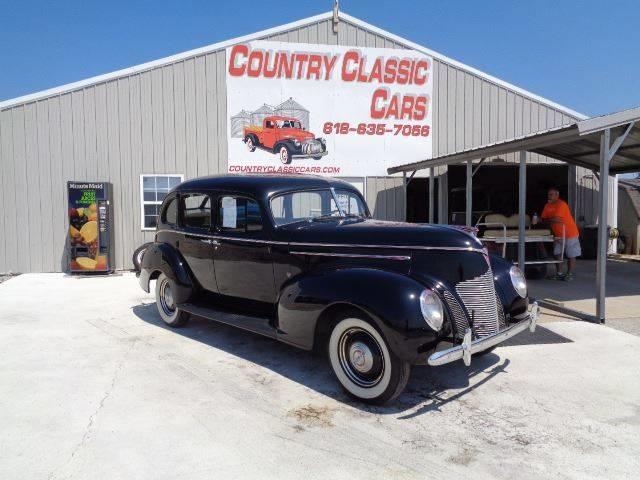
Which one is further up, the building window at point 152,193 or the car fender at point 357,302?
the building window at point 152,193

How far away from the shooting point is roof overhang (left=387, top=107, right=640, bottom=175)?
19.7 feet

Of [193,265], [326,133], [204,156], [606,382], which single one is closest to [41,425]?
[193,265]

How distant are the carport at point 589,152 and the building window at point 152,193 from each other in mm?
5339

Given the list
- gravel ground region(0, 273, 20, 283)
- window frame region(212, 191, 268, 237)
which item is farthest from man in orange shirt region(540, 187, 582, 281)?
gravel ground region(0, 273, 20, 283)

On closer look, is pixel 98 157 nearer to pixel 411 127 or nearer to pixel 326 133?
pixel 326 133

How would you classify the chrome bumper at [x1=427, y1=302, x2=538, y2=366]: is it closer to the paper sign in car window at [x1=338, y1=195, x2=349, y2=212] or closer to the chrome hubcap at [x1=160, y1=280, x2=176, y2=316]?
the paper sign in car window at [x1=338, y1=195, x2=349, y2=212]

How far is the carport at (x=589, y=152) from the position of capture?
5.97m

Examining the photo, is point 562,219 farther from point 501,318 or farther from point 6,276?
point 6,276

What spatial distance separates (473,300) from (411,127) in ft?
30.1

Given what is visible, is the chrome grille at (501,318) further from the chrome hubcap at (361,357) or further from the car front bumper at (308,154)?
the car front bumper at (308,154)

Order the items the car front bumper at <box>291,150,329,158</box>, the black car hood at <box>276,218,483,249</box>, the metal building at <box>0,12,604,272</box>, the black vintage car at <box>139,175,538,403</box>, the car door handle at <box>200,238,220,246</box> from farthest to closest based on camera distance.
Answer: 1. the car front bumper at <box>291,150,329,158</box>
2. the metal building at <box>0,12,604,272</box>
3. the car door handle at <box>200,238,220,246</box>
4. the black car hood at <box>276,218,483,249</box>
5. the black vintage car at <box>139,175,538,403</box>

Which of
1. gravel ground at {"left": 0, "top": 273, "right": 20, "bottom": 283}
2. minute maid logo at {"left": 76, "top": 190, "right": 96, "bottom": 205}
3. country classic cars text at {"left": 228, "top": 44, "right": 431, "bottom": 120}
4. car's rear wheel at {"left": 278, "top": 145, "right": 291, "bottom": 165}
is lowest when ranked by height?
gravel ground at {"left": 0, "top": 273, "right": 20, "bottom": 283}

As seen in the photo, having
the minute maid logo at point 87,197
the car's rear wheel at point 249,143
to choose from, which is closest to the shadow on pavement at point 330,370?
the minute maid logo at point 87,197

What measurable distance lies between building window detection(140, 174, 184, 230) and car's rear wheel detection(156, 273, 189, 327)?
5410 millimetres
